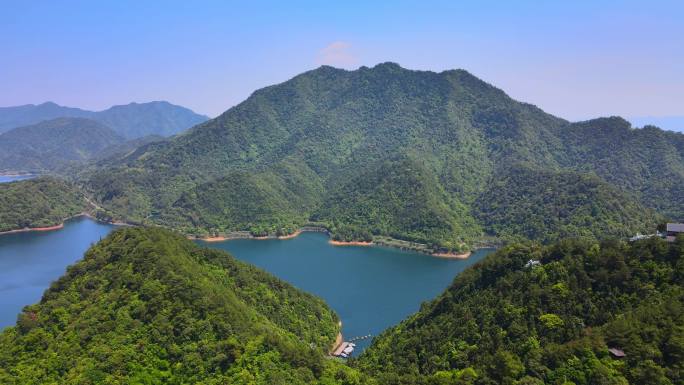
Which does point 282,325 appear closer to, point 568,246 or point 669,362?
point 568,246

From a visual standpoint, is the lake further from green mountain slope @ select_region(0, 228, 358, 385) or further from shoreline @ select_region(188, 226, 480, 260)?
green mountain slope @ select_region(0, 228, 358, 385)

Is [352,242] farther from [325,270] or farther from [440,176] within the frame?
[440,176]

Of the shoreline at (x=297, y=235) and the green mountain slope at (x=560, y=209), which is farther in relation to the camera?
the shoreline at (x=297, y=235)

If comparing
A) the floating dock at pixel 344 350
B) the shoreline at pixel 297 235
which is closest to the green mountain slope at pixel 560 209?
the shoreline at pixel 297 235

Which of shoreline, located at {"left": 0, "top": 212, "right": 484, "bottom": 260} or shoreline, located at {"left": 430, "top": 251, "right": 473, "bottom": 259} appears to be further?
shoreline, located at {"left": 0, "top": 212, "right": 484, "bottom": 260}

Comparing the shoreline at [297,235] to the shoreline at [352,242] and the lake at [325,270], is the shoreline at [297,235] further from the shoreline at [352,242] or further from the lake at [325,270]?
the lake at [325,270]

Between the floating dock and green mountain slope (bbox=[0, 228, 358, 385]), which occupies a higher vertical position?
green mountain slope (bbox=[0, 228, 358, 385])

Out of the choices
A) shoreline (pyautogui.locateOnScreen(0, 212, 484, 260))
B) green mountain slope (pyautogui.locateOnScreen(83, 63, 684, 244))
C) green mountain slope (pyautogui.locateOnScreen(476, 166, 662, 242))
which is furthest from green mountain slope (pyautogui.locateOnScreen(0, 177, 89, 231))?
green mountain slope (pyautogui.locateOnScreen(476, 166, 662, 242))

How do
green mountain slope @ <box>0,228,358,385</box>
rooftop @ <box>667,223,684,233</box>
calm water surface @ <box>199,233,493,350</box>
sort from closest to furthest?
green mountain slope @ <box>0,228,358,385</box>, rooftop @ <box>667,223,684,233</box>, calm water surface @ <box>199,233,493,350</box>
